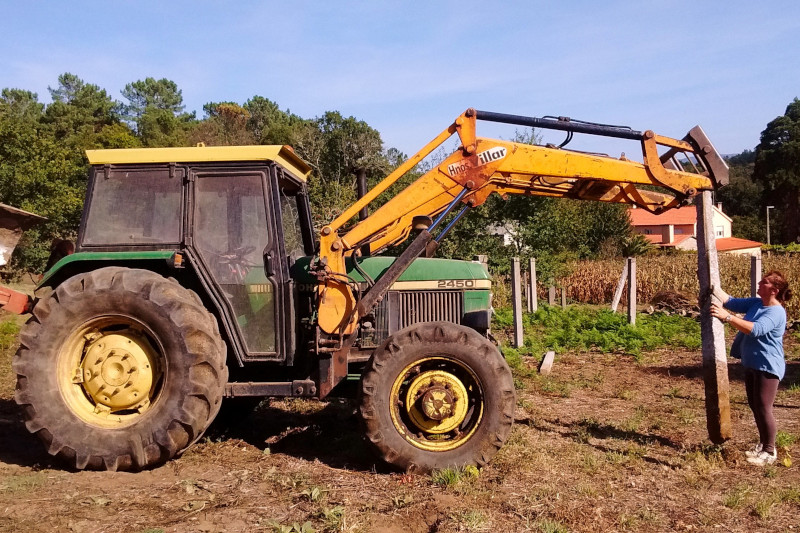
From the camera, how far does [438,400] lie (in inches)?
195

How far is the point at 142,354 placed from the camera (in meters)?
5.05

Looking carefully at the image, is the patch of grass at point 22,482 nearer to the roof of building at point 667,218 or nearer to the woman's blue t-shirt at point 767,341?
the woman's blue t-shirt at point 767,341

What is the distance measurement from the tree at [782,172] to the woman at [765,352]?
6170cm

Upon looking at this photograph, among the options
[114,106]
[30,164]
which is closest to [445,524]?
[30,164]

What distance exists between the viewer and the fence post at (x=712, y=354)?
532cm

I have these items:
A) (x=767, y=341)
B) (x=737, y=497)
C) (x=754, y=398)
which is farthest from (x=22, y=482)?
(x=767, y=341)

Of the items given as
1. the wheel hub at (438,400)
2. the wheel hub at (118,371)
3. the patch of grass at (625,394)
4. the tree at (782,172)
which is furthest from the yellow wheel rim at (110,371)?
the tree at (782,172)

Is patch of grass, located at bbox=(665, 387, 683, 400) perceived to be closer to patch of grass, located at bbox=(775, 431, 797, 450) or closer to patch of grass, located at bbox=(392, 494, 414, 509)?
patch of grass, located at bbox=(775, 431, 797, 450)

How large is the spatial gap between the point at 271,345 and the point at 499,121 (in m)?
2.56

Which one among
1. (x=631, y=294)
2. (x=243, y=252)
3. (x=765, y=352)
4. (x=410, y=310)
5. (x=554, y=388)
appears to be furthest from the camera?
(x=631, y=294)

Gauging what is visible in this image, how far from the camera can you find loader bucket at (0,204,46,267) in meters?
9.34

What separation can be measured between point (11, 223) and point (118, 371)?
588 cm

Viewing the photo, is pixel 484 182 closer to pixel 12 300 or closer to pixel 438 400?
pixel 438 400

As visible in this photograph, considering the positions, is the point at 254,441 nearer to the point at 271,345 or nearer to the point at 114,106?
the point at 271,345
